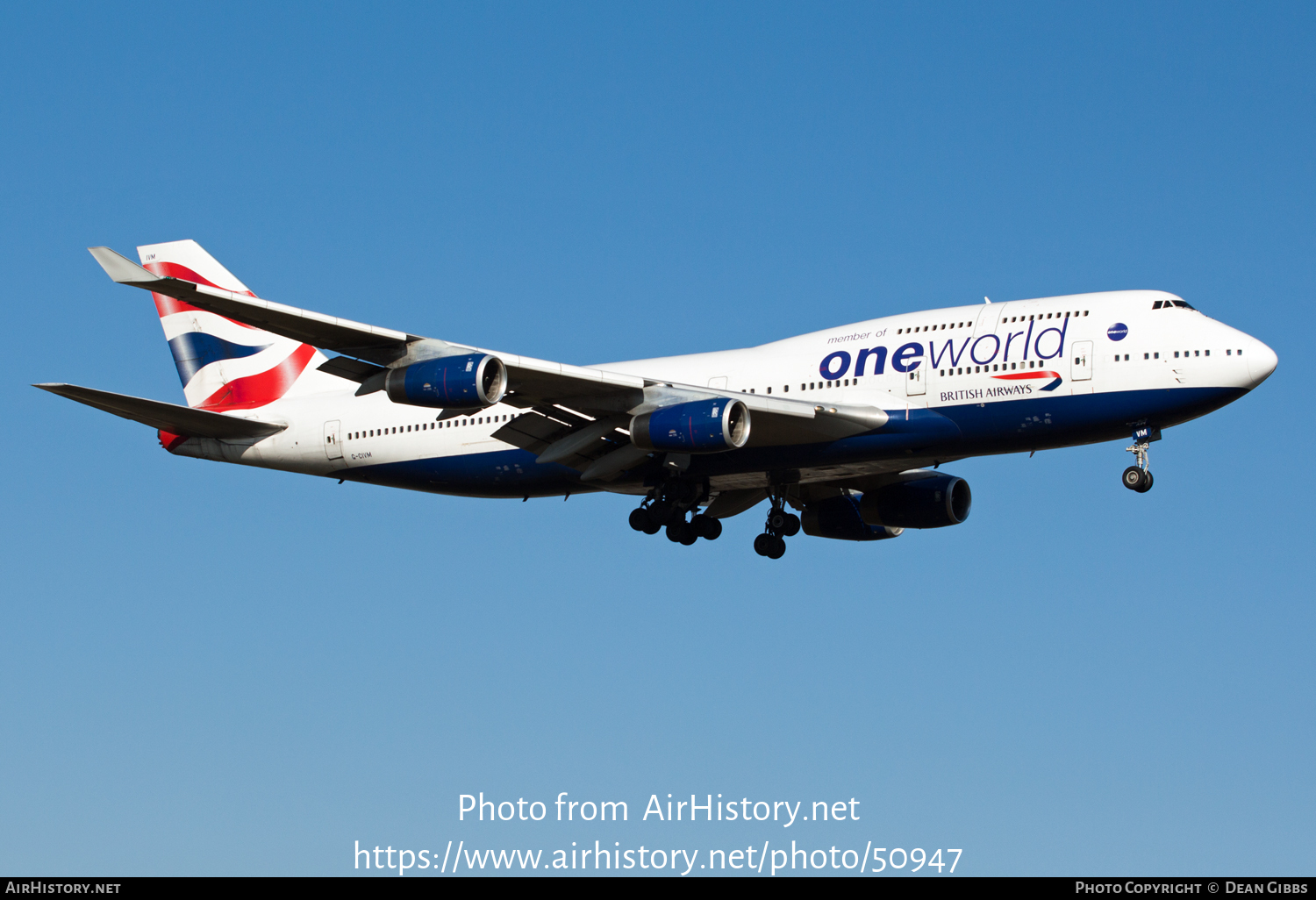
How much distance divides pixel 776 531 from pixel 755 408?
6577 mm

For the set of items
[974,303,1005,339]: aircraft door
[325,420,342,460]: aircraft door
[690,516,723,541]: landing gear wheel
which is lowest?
[690,516,723,541]: landing gear wheel

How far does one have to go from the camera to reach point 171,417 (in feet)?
127

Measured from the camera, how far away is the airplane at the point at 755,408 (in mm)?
32938

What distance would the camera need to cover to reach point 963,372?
112ft

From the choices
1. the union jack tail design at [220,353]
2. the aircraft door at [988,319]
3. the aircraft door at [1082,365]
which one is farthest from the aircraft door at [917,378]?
the union jack tail design at [220,353]

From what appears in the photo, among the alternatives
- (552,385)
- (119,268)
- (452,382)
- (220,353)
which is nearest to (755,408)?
(552,385)

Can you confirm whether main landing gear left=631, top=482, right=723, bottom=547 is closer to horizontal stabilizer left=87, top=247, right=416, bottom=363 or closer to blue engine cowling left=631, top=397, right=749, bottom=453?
blue engine cowling left=631, top=397, right=749, bottom=453

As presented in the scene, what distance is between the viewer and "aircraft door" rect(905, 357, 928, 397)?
113 ft

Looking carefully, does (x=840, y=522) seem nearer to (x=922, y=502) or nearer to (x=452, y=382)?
(x=922, y=502)

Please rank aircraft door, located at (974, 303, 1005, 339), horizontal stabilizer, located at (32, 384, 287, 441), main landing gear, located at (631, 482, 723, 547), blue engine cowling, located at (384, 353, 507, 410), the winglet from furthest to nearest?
main landing gear, located at (631, 482, 723, 547), horizontal stabilizer, located at (32, 384, 287, 441), aircraft door, located at (974, 303, 1005, 339), blue engine cowling, located at (384, 353, 507, 410), the winglet

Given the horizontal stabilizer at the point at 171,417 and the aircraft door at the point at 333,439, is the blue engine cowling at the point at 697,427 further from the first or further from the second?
the horizontal stabilizer at the point at 171,417

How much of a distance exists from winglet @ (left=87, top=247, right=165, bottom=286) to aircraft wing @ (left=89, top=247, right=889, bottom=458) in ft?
3.80

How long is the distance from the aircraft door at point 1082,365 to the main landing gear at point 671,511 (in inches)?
382

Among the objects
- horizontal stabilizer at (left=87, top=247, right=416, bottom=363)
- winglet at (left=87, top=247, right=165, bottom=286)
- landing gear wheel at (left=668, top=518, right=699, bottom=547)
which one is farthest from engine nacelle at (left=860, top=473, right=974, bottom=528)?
winglet at (left=87, top=247, right=165, bottom=286)
